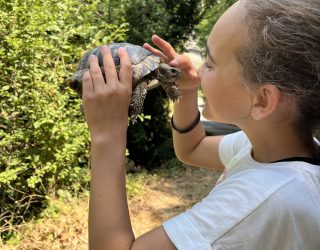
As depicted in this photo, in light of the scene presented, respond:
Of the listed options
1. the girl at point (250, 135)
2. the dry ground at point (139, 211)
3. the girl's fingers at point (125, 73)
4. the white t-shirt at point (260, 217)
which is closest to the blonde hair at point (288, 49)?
the girl at point (250, 135)

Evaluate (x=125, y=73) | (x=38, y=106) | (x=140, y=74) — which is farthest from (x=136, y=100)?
(x=38, y=106)

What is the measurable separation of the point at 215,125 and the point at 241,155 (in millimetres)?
5523

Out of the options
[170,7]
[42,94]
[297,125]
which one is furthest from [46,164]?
[170,7]

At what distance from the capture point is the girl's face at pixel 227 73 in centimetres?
98

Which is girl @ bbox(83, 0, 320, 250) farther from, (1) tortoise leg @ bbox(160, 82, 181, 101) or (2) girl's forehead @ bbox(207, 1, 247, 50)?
(1) tortoise leg @ bbox(160, 82, 181, 101)

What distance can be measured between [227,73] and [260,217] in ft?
1.13

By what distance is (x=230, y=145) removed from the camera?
1.42m

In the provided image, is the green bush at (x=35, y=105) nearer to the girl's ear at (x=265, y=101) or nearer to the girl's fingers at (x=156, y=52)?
the girl's fingers at (x=156, y=52)

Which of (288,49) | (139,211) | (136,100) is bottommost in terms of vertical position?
(139,211)

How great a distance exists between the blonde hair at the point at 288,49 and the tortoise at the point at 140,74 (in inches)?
16.1

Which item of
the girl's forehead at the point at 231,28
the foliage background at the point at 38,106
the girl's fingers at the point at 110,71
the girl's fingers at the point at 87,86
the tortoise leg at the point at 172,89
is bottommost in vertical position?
the foliage background at the point at 38,106

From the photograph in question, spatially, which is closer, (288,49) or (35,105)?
(288,49)

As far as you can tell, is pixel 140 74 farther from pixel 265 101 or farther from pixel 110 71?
pixel 265 101

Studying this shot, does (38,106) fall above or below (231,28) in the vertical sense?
below
